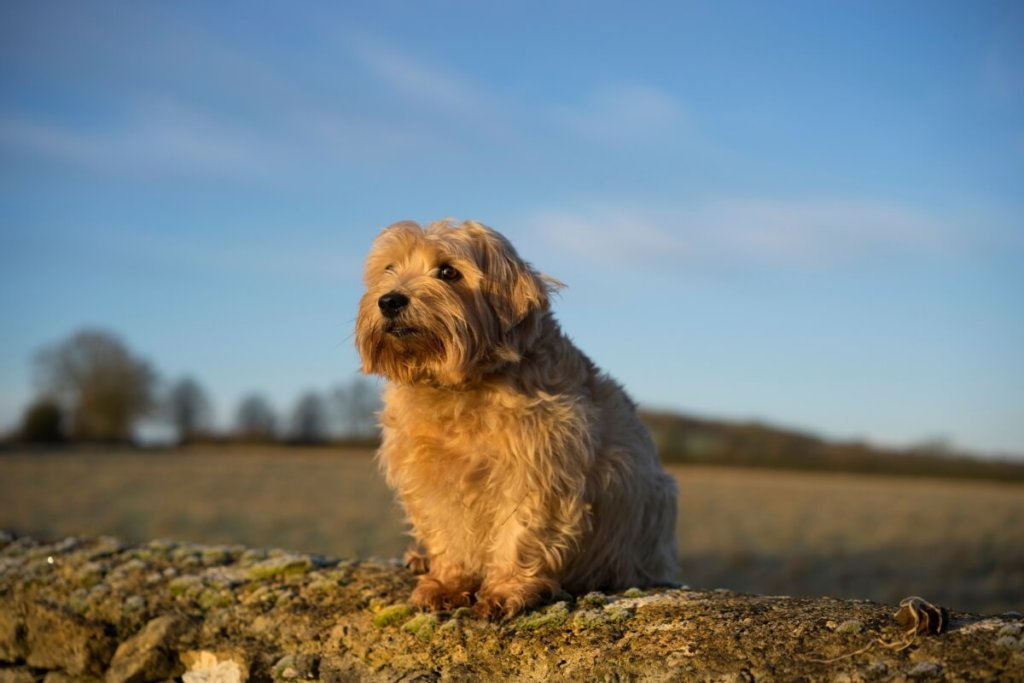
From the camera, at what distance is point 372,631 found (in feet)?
17.7

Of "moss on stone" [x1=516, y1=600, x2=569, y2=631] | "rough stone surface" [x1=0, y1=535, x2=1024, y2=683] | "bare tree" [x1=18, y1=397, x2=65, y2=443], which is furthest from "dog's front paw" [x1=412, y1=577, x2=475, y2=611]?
"bare tree" [x1=18, y1=397, x2=65, y2=443]

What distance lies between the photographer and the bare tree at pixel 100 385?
63.4 meters

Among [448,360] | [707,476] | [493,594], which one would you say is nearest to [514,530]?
[493,594]

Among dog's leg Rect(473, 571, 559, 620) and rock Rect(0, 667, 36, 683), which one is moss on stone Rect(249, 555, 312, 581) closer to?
rock Rect(0, 667, 36, 683)

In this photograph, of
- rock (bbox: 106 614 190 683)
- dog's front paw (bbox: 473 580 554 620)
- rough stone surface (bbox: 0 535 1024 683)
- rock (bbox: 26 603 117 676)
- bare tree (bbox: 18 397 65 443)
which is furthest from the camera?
bare tree (bbox: 18 397 65 443)

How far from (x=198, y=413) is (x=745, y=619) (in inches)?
2841

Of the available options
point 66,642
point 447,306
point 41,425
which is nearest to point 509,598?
point 447,306

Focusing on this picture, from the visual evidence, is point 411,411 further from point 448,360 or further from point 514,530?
point 514,530

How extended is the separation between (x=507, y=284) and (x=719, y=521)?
27.5 m

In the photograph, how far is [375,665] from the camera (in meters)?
5.16

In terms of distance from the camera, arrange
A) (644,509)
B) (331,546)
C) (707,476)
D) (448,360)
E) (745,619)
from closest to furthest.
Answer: (745,619) → (448,360) → (644,509) → (331,546) → (707,476)

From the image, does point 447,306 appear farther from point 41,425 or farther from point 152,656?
point 41,425

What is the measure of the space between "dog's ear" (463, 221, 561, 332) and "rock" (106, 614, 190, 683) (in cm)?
300

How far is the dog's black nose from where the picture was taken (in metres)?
5.07
